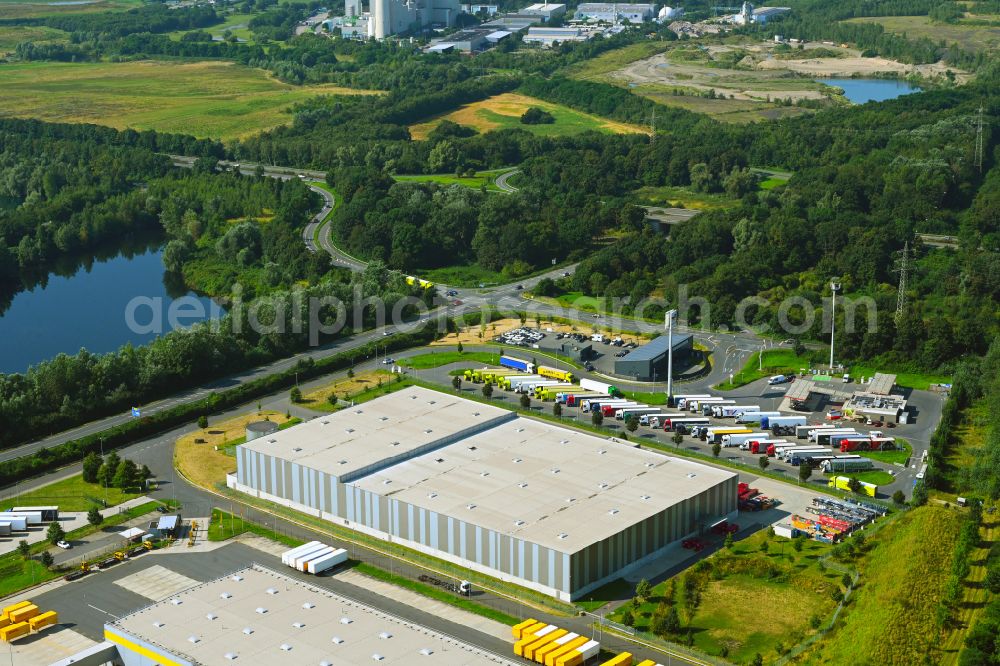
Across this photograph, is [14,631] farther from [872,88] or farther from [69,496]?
[872,88]

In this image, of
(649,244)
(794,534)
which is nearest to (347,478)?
(794,534)

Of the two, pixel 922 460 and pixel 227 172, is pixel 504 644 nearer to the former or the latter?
pixel 922 460

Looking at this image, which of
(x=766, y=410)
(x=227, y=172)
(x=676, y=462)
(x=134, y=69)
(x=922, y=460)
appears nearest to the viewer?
(x=676, y=462)

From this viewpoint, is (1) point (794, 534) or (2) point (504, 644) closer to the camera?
(2) point (504, 644)

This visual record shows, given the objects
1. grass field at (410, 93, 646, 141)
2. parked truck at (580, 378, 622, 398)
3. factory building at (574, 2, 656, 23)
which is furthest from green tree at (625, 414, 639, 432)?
factory building at (574, 2, 656, 23)

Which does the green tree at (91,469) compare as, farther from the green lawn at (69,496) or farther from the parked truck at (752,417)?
the parked truck at (752,417)

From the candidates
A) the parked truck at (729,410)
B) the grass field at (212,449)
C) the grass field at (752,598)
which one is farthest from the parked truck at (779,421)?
the grass field at (212,449)

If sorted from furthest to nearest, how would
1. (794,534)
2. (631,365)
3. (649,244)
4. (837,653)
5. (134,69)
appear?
(134,69) < (649,244) < (631,365) < (794,534) < (837,653)
